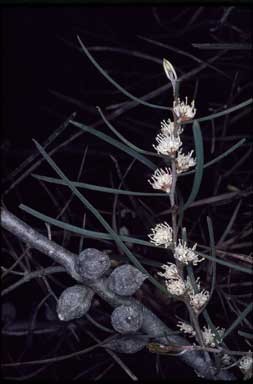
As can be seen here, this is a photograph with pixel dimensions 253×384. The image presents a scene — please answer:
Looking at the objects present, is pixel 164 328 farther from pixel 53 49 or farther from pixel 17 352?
pixel 53 49

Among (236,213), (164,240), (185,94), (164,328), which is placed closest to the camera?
(164,240)

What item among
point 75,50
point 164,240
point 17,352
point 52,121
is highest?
point 75,50

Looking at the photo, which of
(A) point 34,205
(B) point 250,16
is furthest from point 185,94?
(A) point 34,205

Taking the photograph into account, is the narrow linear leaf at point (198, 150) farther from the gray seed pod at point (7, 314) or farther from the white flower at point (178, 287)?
the gray seed pod at point (7, 314)

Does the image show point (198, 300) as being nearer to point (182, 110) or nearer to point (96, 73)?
point (182, 110)

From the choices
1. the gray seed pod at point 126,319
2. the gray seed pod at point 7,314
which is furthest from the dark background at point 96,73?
the gray seed pod at point 126,319

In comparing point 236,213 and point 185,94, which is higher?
point 185,94

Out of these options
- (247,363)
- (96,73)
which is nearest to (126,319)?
(247,363)
